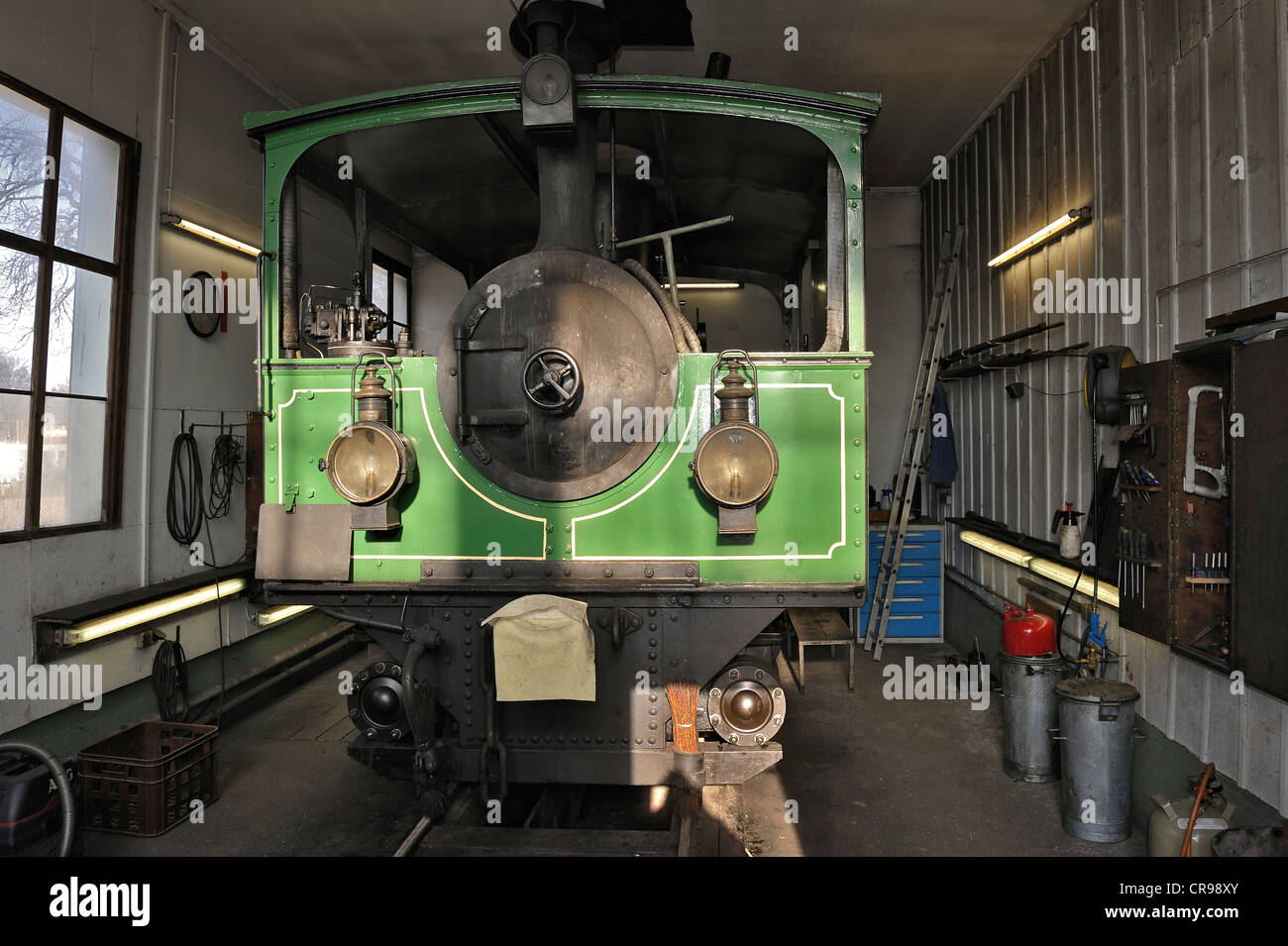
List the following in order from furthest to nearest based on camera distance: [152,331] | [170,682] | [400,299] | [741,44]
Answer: [400,299], [741,44], [152,331], [170,682]

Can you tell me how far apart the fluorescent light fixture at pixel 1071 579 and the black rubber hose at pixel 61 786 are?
5013mm

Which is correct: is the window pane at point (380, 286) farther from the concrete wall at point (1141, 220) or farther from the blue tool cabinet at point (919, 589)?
the concrete wall at point (1141, 220)

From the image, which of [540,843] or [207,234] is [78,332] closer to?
[207,234]

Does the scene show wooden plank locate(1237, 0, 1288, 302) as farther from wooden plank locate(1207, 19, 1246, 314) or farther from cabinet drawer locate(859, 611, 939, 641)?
cabinet drawer locate(859, 611, 939, 641)

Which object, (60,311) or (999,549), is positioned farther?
(999,549)

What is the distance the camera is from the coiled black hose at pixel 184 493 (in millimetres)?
5328

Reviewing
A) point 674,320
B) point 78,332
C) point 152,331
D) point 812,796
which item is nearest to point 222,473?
point 152,331

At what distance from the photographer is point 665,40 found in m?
4.07

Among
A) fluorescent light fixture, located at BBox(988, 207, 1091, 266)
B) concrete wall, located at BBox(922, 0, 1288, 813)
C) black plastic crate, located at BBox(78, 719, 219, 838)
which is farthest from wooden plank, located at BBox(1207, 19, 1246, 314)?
black plastic crate, located at BBox(78, 719, 219, 838)

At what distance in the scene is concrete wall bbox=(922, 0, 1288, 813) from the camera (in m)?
3.29

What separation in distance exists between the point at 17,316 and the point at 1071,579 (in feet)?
19.9

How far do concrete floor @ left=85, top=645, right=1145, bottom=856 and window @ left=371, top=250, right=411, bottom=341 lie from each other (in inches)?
157

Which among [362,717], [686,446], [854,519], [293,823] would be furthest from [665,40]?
[293,823]

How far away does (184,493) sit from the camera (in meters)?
5.43
